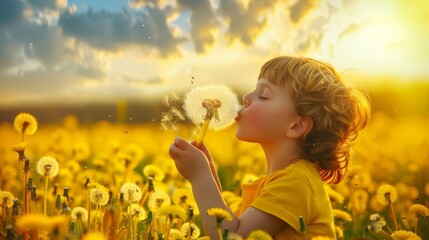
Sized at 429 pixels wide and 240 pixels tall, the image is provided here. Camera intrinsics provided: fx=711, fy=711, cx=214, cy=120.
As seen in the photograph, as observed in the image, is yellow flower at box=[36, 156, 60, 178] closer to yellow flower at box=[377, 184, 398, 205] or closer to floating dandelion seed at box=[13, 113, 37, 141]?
floating dandelion seed at box=[13, 113, 37, 141]

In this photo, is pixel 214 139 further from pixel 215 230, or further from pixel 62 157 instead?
pixel 215 230

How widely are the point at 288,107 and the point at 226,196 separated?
0.90m

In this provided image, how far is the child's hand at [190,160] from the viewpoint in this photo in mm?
2172

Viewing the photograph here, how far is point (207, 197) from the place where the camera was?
6.97ft

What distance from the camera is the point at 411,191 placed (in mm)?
3895

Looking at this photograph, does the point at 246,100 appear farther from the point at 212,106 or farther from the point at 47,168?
the point at 47,168

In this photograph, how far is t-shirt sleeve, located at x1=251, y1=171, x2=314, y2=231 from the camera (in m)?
2.08

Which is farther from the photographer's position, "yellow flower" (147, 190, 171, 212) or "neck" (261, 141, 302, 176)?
"yellow flower" (147, 190, 171, 212)

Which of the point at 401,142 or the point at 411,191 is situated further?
the point at 401,142

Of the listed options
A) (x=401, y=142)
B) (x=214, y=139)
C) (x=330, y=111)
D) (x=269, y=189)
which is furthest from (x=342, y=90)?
(x=214, y=139)

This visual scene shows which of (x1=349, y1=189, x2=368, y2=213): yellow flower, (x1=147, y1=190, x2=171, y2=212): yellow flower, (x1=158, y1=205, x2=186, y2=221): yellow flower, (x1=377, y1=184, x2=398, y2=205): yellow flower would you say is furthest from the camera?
(x1=349, y1=189, x2=368, y2=213): yellow flower

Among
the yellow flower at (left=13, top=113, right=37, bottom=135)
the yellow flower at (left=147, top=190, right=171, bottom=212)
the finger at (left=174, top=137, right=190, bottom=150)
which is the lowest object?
the yellow flower at (left=147, top=190, right=171, bottom=212)

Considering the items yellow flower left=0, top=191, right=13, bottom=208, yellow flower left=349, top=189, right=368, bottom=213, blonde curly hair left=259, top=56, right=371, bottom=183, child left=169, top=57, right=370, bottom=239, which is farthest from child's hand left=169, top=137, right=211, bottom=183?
yellow flower left=349, top=189, right=368, bottom=213

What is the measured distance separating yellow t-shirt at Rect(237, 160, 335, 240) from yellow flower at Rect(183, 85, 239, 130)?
0.25m
